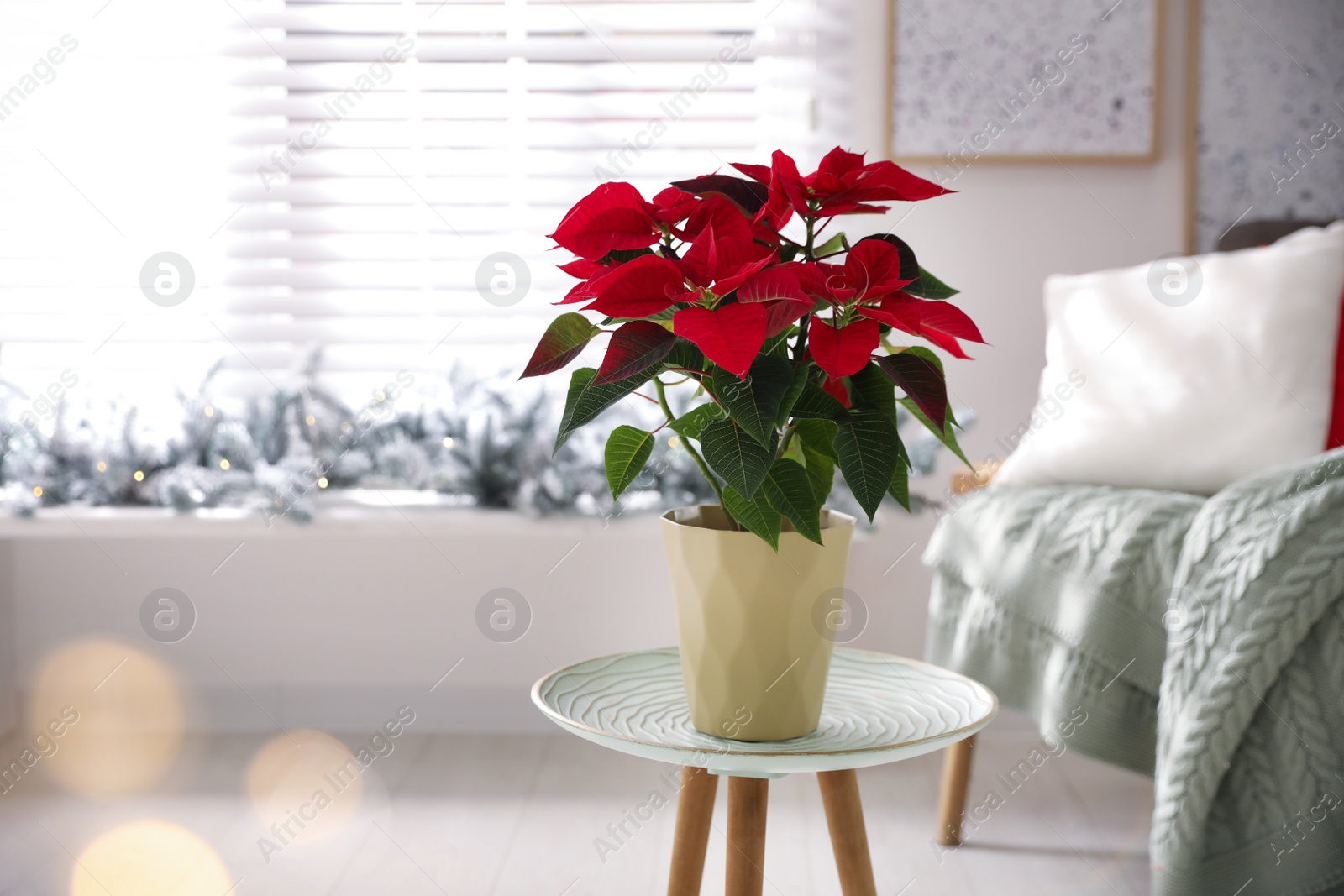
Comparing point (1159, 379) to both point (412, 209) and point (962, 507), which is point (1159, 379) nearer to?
point (962, 507)

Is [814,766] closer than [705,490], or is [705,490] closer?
[814,766]

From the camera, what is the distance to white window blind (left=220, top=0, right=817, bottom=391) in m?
2.04

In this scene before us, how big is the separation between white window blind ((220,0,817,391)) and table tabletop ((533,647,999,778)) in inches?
53.2

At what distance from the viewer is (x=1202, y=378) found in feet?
4.84

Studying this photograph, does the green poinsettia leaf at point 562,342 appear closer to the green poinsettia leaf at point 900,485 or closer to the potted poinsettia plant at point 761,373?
the potted poinsettia plant at point 761,373

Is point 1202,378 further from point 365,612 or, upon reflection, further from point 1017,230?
point 365,612

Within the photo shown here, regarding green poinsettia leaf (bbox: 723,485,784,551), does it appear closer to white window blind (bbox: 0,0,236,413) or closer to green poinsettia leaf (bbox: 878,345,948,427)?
green poinsettia leaf (bbox: 878,345,948,427)

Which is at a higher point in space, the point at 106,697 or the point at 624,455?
the point at 624,455

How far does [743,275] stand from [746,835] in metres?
0.38

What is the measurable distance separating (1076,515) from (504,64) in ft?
4.70

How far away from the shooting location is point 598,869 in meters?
1.44

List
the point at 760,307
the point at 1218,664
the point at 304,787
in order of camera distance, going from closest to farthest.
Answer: the point at 760,307 → the point at 1218,664 → the point at 304,787

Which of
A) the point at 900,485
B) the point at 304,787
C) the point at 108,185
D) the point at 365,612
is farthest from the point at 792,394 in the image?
the point at 108,185

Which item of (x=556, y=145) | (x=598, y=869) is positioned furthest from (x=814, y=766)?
(x=556, y=145)
